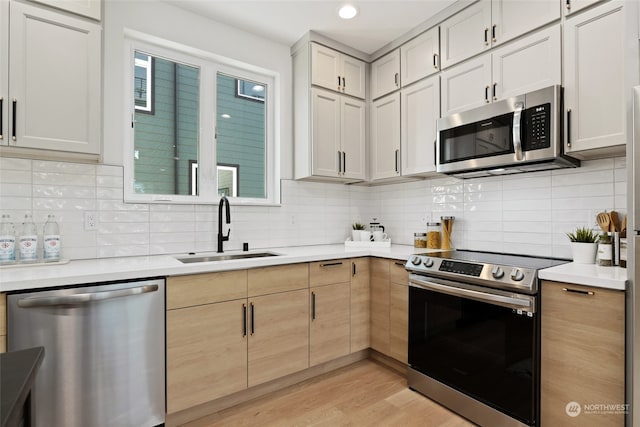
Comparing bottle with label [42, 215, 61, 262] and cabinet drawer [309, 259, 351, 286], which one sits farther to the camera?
cabinet drawer [309, 259, 351, 286]

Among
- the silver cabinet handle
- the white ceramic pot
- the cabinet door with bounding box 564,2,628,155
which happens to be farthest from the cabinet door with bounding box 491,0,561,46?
the silver cabinet handle

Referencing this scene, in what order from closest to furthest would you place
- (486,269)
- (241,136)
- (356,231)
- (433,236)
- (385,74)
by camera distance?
1. (486,269)
2. (433,236)
3. (241,136)
4. (385,74)
5. (356,231)

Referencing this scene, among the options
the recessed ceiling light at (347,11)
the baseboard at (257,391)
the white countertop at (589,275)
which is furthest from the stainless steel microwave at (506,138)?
the baseboard at (257,391)

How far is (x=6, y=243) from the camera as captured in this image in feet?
5.99

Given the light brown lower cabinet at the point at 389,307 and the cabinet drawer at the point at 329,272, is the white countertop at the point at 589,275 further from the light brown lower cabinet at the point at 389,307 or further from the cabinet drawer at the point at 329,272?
the cabinet drawer at the point at 329,272

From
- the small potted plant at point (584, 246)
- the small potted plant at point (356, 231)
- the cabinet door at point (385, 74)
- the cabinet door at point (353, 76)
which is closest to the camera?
the small potted plant at point (584, 246)

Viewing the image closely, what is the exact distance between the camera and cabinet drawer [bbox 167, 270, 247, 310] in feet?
6.17

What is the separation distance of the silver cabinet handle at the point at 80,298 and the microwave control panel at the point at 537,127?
7.65ft

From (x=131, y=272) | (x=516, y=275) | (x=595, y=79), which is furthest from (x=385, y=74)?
(x=131, y=272)

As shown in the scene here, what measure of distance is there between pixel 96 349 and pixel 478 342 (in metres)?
2.06

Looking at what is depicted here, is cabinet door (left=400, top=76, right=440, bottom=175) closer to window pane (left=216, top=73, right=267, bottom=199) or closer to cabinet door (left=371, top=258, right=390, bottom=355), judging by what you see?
cabinet door (left=371, top=258, right=390, bottom=355)

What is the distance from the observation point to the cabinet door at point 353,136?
3127 millimetres

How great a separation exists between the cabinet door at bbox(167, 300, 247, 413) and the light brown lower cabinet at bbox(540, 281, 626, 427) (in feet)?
5.55

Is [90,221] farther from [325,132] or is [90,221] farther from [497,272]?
[497,272]
